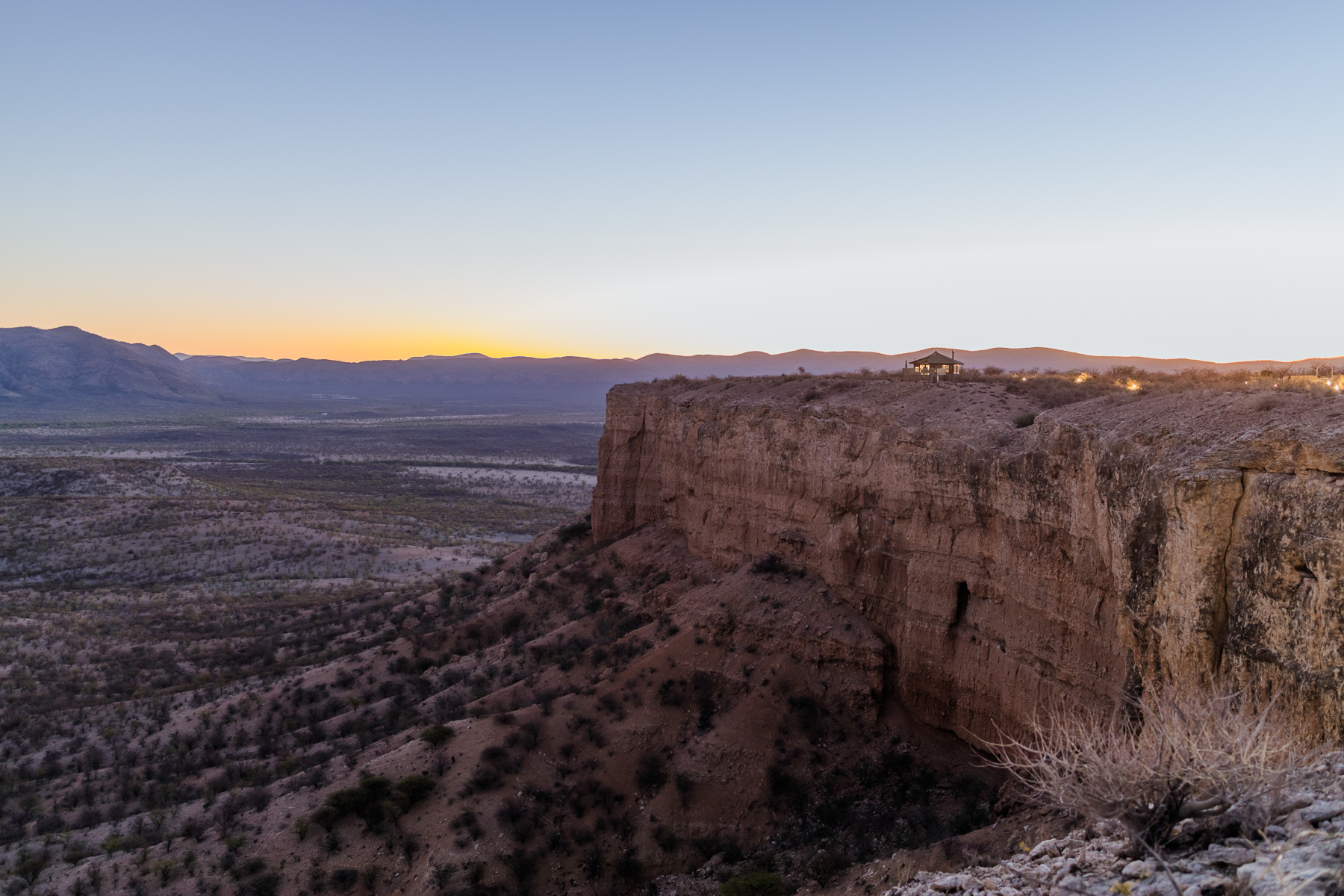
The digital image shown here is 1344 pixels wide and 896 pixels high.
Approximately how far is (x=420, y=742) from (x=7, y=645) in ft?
84.6

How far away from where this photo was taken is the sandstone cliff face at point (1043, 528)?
876 cm

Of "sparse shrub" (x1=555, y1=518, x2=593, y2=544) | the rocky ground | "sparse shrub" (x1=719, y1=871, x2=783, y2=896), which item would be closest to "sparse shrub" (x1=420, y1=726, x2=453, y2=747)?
"sparse shrub" (x1=719, y1=871, x2=783, y2=896)

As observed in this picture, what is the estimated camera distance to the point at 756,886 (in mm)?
13188

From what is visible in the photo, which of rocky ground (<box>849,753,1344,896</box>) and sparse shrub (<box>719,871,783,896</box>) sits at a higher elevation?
rocky ground (<box>849,753,1344,896</box>)

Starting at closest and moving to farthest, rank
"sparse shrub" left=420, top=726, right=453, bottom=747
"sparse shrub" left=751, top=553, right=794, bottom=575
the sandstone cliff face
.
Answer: the sandstone cliff face < "sparse shrub" left=420, top=726, right=453, bottom=747 < "sparse shrub" left=751, top=553, right=794, bottom=575

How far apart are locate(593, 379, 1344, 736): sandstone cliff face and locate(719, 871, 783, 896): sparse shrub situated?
231 inches

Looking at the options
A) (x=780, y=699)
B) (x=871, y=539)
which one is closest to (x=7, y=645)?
(x=780, y=699)

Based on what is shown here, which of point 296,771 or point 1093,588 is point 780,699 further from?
point 296,771

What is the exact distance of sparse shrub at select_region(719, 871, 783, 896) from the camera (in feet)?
42.8

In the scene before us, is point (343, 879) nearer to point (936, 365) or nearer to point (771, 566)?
point (771, 566)

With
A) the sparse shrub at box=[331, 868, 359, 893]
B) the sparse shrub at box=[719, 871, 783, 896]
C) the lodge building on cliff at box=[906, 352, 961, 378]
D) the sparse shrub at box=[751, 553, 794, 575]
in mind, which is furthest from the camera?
the lodge building on cliff at box=[906, 352, 961, 378]

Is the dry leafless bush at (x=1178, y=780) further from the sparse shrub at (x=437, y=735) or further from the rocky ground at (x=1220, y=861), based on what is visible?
the sparse shrub at (x=437, y=735)

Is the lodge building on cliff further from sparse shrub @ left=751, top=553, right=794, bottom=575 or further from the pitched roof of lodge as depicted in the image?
sparse shrub @ left=751, top=553, right=794, bottom=575

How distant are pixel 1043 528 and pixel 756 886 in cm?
848
